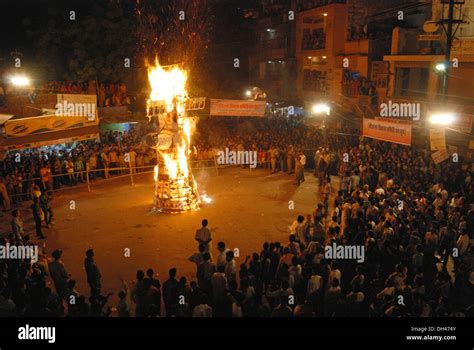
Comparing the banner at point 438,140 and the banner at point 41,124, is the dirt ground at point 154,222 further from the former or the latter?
the banner at point 438,140

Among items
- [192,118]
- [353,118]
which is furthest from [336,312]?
[353,118]

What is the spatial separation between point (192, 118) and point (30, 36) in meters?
16.8

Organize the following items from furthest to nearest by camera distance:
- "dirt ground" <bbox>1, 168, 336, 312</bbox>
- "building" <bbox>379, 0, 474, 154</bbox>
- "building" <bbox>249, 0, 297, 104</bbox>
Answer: "building" <bbox>249, 0, 297, 104</bbox> → "building" <bbox>379, 0, 474, 154</bbox> → "dirt ground" <bbox>1, 168, 336, 312</bbox>

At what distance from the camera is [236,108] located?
754 inches

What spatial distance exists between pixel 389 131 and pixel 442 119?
5.83ft

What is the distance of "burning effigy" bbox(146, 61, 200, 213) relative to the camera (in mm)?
15117

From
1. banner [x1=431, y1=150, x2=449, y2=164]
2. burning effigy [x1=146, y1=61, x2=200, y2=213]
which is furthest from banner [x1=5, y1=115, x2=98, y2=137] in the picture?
banner [x1=431, y1=150, x2=449, y2=164]

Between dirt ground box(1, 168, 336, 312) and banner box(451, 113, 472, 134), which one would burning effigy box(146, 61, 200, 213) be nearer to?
dirt ground box(1, 168, 336, 312)

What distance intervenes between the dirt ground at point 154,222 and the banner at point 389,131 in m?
3.17

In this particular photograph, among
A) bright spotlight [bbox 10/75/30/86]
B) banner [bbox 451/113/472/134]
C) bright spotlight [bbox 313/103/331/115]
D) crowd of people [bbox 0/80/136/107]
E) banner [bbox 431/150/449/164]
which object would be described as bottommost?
banner [bbox 431/150/449/164]

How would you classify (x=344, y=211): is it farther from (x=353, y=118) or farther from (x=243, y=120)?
(x=243, y=120)

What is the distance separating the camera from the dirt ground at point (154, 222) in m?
12.2

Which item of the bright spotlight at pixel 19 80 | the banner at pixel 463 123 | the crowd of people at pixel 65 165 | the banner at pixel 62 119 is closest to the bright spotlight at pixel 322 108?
the crowd of people at pixel 65 165

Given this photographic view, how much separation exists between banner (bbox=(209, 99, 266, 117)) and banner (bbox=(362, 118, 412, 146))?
4390 mm
